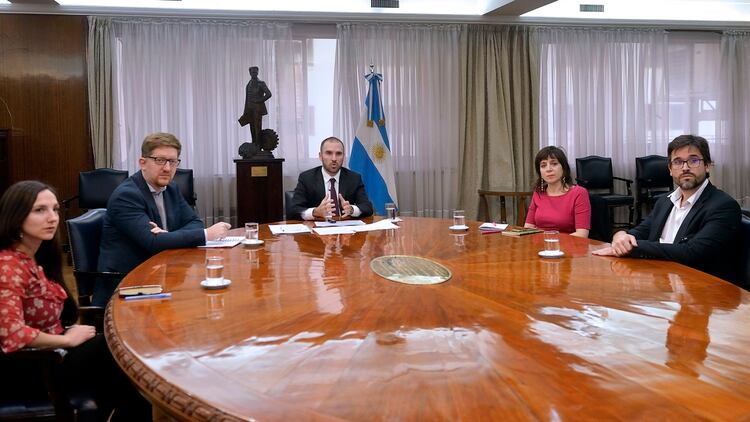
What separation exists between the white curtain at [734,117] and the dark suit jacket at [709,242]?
18.8 feet

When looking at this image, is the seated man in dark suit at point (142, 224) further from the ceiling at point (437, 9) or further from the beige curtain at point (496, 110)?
the beige curtain at point (496, 110)

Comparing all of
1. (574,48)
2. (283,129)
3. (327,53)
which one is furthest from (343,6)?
(574,48)

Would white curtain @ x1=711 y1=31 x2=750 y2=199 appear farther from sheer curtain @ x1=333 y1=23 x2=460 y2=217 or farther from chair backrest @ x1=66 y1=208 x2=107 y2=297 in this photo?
chair backrest @ x1=66 y1=208 x2=107 y2=297

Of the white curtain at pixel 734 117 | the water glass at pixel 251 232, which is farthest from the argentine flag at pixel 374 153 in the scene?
the white curtain at pixel 734 117

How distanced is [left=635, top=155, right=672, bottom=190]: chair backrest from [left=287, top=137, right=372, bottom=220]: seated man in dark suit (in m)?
4.11

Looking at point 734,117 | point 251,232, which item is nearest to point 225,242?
point 251,232

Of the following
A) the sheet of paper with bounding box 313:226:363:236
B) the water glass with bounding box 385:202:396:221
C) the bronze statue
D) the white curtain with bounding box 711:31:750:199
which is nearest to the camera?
the sheet of paper with bounding box 313:226:363:236

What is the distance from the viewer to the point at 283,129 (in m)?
6.67

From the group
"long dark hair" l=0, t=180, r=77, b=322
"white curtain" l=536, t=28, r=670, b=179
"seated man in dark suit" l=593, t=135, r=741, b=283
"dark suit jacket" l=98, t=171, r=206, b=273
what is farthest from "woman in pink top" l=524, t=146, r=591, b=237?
"white curtain" l=536, t=28, r=670, b=179

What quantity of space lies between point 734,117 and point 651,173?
4.95 feet

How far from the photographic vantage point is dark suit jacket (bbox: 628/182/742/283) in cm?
240

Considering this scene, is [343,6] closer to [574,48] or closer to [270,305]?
[574,48]

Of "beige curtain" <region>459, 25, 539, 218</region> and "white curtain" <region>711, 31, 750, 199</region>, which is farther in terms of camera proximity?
"white curtain" <region>711, 31, 750, 199</region>

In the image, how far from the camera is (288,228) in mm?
3377
